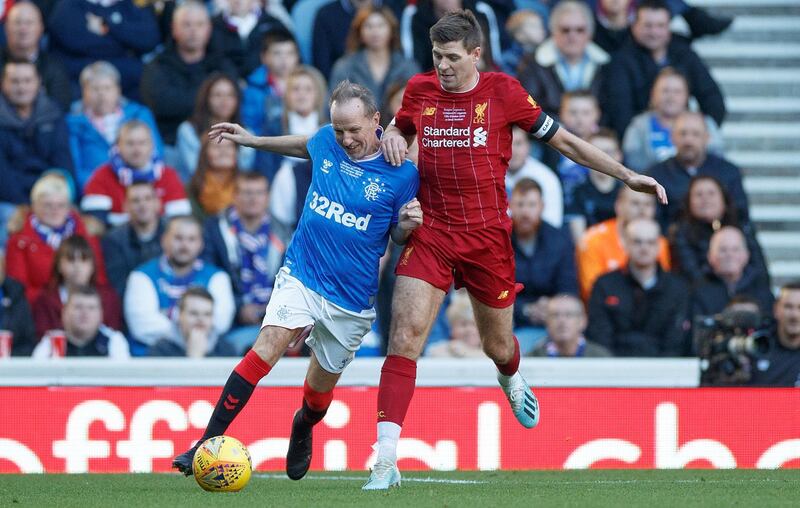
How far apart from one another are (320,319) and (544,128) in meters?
1.54

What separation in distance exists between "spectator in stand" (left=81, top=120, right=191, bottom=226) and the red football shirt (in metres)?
5.16

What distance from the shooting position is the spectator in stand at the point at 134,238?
1245 centimetres

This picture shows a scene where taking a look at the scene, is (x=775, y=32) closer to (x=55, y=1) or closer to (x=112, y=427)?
(x=55, y=1)

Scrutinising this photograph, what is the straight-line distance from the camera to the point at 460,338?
1190cm

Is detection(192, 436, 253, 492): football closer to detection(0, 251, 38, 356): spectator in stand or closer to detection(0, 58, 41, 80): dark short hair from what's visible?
detection(0, 251, 38, 356): spectator in stand

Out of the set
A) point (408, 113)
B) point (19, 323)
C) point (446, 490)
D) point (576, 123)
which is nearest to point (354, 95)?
point (408, 113)

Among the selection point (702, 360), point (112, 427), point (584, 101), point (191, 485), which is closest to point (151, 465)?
point (112, 427)

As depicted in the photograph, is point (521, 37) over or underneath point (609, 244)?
over

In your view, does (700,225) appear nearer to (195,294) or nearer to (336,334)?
(195,294)

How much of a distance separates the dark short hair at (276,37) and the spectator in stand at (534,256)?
9.31ft

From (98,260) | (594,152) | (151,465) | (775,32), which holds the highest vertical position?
(775,32)

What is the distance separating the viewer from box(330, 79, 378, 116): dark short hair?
25.3ft

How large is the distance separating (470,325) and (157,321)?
8.06ft

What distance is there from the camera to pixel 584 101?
13.5 m
